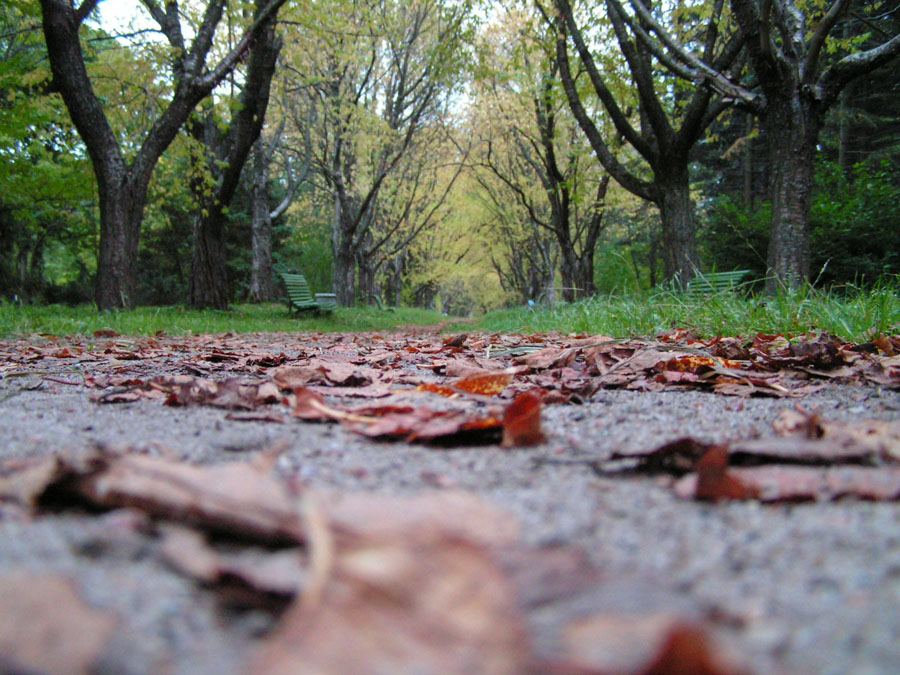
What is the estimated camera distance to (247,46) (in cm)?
919

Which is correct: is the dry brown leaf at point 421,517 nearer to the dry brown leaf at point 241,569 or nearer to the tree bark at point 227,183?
the dry brown leaf at point 241,569

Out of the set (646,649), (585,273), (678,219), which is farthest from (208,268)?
(646,649)

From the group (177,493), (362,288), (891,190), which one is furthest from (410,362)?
(362,288)

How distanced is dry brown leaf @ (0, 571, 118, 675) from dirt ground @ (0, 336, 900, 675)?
0.03 ft

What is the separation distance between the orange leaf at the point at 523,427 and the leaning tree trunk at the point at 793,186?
5721 mm

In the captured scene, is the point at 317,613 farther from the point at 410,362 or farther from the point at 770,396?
the point at 410,362

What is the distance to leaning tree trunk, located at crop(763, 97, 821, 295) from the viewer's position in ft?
19.3

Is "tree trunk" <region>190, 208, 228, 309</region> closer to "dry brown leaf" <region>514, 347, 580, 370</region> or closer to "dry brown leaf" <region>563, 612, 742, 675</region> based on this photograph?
"dry brown leaf" <region>514, 347, 580, 370</region>

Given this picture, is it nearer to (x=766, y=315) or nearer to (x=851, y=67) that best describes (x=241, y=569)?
(x=766, y=315)

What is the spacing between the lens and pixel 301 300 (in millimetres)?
13094

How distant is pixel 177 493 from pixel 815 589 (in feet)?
2.23

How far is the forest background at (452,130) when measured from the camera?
7.15 meters

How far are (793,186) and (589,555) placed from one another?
21.8 feet

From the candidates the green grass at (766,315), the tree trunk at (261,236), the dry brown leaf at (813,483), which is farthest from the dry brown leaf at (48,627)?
the tree trunk at (261,236)
